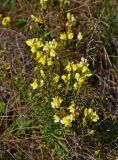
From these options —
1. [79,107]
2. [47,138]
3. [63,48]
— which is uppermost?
[63,48]

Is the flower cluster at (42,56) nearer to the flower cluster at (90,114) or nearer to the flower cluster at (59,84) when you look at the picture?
the flower cluster at (59,84)

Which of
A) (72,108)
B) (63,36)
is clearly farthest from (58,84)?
(63,36)

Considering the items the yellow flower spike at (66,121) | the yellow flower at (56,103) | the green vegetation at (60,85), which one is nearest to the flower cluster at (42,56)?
the green vegetation at (60,85)

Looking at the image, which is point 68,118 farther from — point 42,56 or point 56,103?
point 42,56

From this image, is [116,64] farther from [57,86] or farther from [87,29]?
[57,86]

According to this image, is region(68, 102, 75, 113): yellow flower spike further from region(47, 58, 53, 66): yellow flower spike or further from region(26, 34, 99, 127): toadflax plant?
region(47, 58, 53, 66): yellow flower spike

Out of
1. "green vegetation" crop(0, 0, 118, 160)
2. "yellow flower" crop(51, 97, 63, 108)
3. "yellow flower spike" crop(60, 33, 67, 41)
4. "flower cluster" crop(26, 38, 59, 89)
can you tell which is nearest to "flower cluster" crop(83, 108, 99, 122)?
"green vegetation" crop(0, 0, 118, 160)

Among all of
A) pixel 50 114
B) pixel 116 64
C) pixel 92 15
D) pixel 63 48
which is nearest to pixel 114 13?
pixel 92 15

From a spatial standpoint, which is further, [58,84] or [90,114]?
[58,84]
